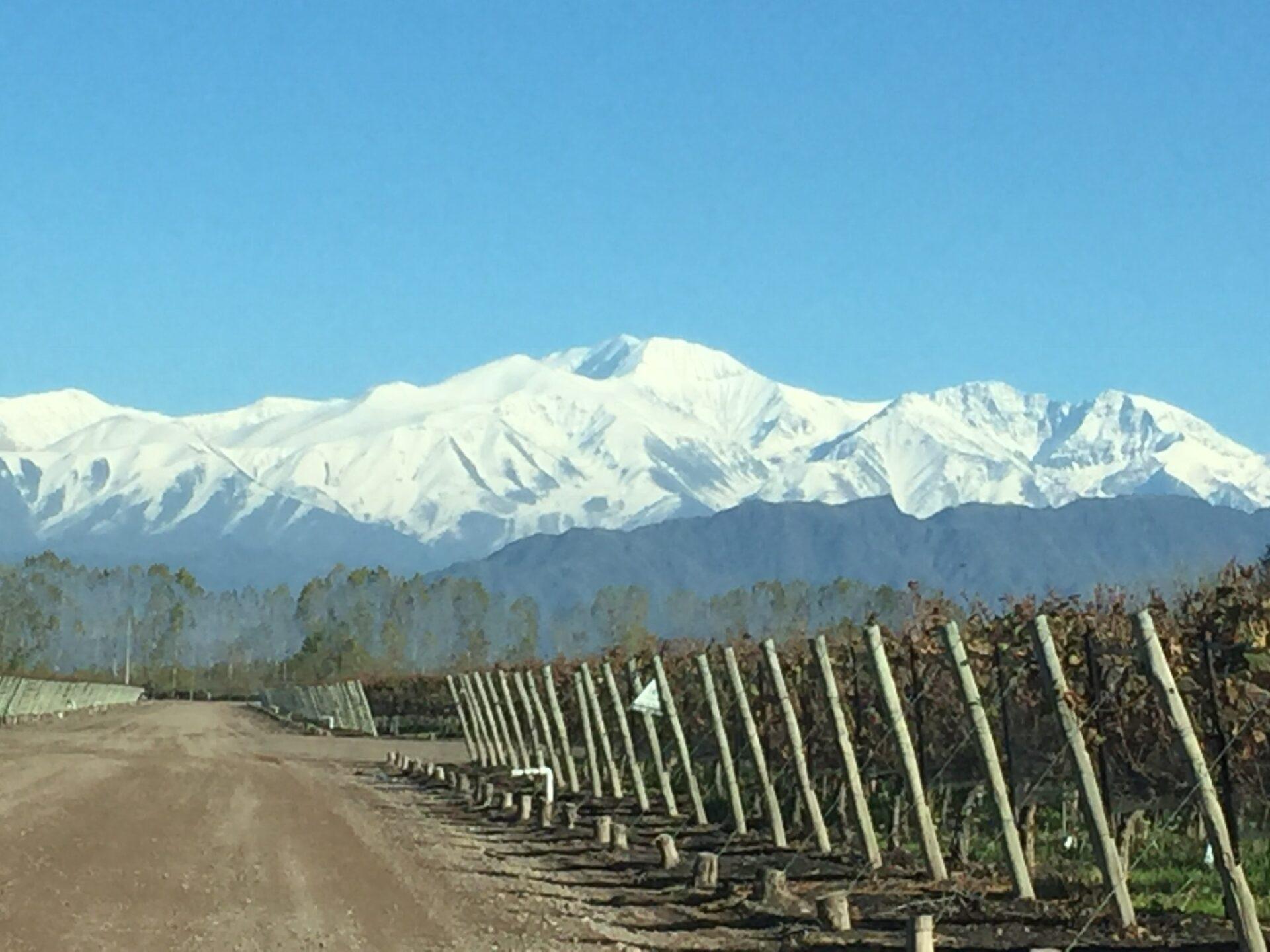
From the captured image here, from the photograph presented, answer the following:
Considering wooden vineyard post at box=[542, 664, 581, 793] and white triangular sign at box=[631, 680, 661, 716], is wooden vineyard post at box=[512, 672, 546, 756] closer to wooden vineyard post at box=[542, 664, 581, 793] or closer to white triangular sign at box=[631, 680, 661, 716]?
wooden vineyard post at box=[542, 664, 581, 793]

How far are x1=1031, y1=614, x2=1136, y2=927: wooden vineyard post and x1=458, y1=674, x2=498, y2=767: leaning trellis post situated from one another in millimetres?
27786

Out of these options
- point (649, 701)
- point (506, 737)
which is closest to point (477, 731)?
point (506, 737)

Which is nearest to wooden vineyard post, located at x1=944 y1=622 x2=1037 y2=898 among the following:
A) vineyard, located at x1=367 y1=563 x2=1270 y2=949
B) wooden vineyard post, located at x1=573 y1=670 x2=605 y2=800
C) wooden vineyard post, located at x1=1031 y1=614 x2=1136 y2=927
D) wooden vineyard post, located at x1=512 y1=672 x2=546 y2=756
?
vineyard, located at x1=367 y1=563 x2=1270 y2=949

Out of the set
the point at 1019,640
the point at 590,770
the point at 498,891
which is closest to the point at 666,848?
the point at 498,891

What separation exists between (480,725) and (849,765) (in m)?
25.9

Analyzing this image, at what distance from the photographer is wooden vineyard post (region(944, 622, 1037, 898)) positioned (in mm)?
15930

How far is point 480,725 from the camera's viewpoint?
4384 centimetres

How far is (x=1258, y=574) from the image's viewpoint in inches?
891

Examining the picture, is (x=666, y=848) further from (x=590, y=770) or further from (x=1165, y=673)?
(x=590, y=770)

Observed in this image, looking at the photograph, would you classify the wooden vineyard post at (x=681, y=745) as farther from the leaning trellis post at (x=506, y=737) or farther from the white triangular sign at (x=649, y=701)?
the leaning trellis post at (x=506, y=737)

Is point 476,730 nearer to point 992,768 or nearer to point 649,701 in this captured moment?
point 649,701

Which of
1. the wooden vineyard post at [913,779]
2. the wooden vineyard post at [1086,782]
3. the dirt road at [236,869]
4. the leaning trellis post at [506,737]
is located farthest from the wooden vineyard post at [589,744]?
the wooden vineyard post at [1086,782]

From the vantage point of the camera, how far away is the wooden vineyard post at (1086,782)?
1404cm

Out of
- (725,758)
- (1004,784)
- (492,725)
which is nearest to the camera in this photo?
(1004,784)
